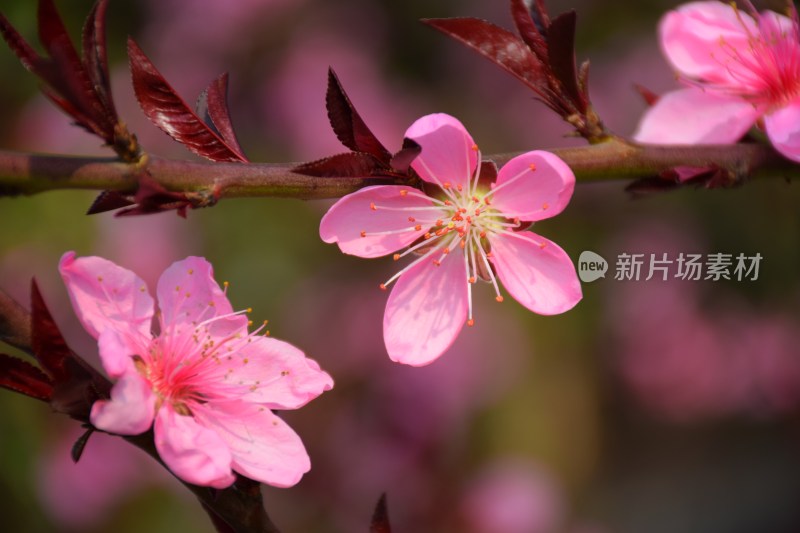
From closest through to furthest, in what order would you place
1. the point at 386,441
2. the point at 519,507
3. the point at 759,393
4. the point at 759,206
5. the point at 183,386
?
1. the point at 183,386
2. the point at 386,441
3. the point at 519,507
4. the point at 759,206
5. the point at 759,393

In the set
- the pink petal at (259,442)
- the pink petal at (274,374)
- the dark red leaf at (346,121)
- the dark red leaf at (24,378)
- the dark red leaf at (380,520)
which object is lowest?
the dark red leaf at (380,520)

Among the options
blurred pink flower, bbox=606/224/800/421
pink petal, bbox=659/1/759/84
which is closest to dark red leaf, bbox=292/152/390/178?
pink petal, bbox=659/1/759/84

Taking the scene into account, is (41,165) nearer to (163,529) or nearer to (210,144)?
(210,144)

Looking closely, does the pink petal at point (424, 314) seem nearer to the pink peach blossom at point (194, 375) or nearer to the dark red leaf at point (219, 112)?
the pink peach blossom at point (194, 375)

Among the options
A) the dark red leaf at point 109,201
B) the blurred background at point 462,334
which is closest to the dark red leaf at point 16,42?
the dark red leaf at point 109,201

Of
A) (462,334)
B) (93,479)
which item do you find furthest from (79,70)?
(462,334)

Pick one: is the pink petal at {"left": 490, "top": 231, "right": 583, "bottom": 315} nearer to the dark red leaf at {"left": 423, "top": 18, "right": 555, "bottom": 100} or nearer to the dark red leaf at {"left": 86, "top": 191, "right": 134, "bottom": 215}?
the dark red leaf at {"left": 423, "top": 18, "right": 555, "bottom": 100}

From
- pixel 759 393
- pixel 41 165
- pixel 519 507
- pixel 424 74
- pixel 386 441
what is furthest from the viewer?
pixel 424 74

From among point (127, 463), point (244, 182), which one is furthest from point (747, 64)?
point (127, 463)
